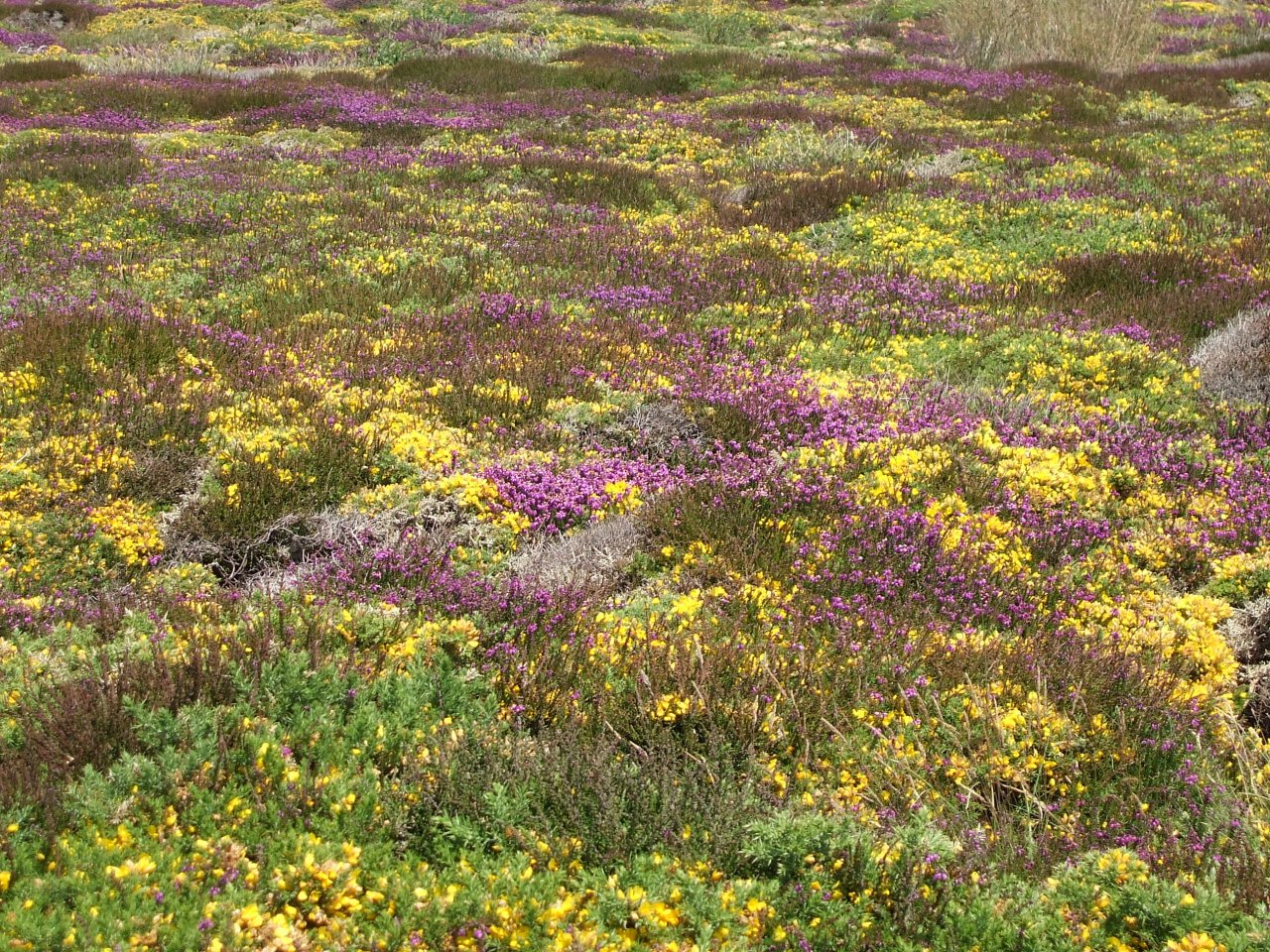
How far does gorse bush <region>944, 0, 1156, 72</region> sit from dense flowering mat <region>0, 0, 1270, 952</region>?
603 inches

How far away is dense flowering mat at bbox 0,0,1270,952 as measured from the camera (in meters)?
2.69

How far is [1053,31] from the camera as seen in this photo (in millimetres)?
24922

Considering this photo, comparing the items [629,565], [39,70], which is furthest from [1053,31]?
[39,70]

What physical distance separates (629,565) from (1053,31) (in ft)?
90.2

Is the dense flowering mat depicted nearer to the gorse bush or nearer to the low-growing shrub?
the low-growing shrub

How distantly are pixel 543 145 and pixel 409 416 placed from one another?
10.7m

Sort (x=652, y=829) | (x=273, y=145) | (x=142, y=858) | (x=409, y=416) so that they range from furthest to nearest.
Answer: (x=273, y=145)
(x=409, y=416)
(x=652, y=829)
(x=142, y=858)

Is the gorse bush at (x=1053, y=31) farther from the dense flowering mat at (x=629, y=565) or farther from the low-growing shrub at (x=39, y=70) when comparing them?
the low-growing shrub at (x=39, y=70)

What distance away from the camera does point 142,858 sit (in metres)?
2.41

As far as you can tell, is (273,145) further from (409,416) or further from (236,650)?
(236,650)

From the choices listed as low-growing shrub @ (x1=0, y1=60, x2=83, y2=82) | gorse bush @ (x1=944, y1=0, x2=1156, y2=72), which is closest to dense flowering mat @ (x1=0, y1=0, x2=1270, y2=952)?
low-growing shrub @ (x1=0, y1=60, x2=83, y2=82)

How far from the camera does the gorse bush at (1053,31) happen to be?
23906 millimetres

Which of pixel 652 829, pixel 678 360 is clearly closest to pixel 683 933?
pixel 652 829

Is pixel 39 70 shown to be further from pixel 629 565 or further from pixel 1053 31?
pixel 1053 31
